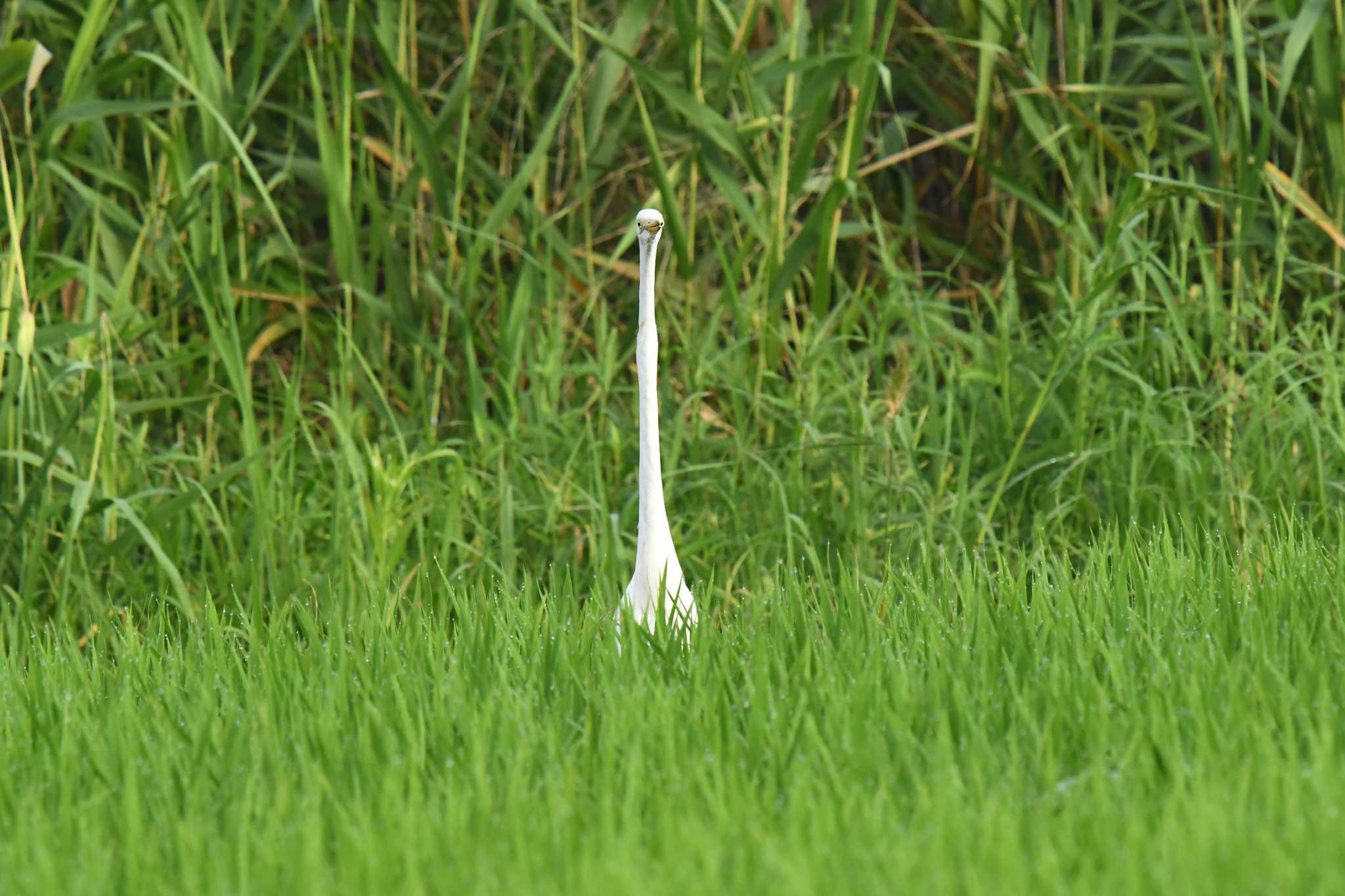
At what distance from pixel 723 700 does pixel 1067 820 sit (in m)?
0.57

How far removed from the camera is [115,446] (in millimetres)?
3992

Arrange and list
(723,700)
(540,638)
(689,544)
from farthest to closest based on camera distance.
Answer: (689,544) < (540,638) < (723,700)

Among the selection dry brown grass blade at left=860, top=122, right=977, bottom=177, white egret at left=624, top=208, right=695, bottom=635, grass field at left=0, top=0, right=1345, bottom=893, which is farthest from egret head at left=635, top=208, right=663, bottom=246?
dry brown grass blade at left=860, top=122, right=977, bottom=177

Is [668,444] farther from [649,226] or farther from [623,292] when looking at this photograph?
[649,226]

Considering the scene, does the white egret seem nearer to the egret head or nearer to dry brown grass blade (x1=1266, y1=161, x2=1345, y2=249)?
the egret head

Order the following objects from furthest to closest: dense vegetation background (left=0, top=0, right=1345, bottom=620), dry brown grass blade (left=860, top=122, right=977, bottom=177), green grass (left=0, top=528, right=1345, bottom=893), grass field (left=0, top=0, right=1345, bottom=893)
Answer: dry brown grass blade (left=860, top=122, right=977, bottom=177) → dense vegetation background (left=0, top=0, right=1345, bottom=620) → grass field (left=0, top=0, right=1345, bottom=893) → green grass (left=0, top=528, right=1345, bottom=893)

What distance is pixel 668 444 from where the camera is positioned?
421 cm

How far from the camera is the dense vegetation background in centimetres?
391

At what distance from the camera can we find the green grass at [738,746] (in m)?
1.92

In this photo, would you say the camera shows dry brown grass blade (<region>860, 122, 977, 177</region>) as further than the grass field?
Yes

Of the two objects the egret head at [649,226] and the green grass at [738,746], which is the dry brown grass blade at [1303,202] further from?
Answer: the egret head at [649,226]

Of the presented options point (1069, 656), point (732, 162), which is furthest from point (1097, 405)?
point (1069, 656)

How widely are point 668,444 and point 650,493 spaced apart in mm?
969

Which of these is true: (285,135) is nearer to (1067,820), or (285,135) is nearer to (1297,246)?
(1297,246)
